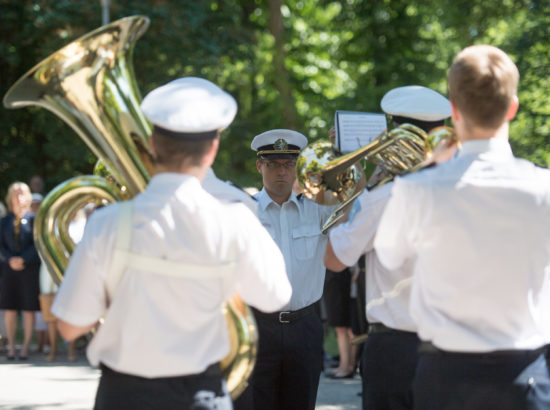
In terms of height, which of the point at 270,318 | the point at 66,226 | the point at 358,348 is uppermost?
the point at 66,226

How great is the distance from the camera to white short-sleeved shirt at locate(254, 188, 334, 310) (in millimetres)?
4516

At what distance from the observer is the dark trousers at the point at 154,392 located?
2539 mm

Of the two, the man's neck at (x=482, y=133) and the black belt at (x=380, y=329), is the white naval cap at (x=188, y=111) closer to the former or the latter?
the man's neck at (x=482, y=133)

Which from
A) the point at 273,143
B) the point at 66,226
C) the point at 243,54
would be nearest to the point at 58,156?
the point at 243,54

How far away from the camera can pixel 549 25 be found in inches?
479

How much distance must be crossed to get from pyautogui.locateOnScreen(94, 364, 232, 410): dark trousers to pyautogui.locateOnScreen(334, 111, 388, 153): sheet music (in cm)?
139

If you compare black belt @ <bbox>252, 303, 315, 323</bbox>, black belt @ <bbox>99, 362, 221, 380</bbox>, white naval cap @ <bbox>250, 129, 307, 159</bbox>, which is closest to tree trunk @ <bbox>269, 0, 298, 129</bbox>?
white naval cap @ <bbox>250, 129, 307, 159</bbox>

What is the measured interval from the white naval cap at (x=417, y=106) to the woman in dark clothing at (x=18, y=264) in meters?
7.24

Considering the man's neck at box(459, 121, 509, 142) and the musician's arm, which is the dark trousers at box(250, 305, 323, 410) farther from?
the man's neck at box(459, 121, 509, 142)

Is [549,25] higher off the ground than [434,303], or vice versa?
[549,25]

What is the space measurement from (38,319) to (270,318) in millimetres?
6886

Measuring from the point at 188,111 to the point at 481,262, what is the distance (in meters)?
0.98

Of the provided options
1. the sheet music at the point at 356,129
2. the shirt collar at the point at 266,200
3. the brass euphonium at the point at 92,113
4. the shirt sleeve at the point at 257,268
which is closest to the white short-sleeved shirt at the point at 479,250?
the shirt sleeve at the point at 257,268

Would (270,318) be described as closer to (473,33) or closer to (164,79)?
(164,79)
